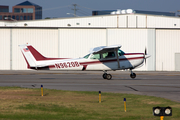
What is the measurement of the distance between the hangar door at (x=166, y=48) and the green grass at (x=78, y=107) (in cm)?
2632

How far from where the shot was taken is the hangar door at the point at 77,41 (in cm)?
3816

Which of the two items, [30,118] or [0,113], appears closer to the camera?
[30,118]

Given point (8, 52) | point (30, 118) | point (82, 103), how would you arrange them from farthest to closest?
point (8, 52), point (82, 103), point (30, 118)

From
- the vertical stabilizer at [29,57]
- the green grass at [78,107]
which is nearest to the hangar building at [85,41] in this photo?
the vertical stabilizer at [29,57]

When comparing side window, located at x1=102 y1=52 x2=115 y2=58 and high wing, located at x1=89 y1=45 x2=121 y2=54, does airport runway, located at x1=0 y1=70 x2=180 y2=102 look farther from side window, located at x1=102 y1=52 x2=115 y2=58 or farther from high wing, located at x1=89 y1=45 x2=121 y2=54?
high wing, located at x1=89 y1=45 x2=121 y2=54

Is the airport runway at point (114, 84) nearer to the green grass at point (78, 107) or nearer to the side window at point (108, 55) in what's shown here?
the side window at point (108, 55)

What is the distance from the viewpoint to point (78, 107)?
1072 cm

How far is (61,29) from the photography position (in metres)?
38.4

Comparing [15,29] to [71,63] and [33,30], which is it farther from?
[71,63]

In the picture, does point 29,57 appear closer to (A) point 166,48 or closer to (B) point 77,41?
(B) point 77,41

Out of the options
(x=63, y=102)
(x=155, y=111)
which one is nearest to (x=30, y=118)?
(x=63, y=102)

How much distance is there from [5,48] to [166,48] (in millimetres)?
23065

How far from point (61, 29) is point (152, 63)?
547 inches

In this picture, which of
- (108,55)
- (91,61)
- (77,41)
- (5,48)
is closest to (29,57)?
(91,61)
